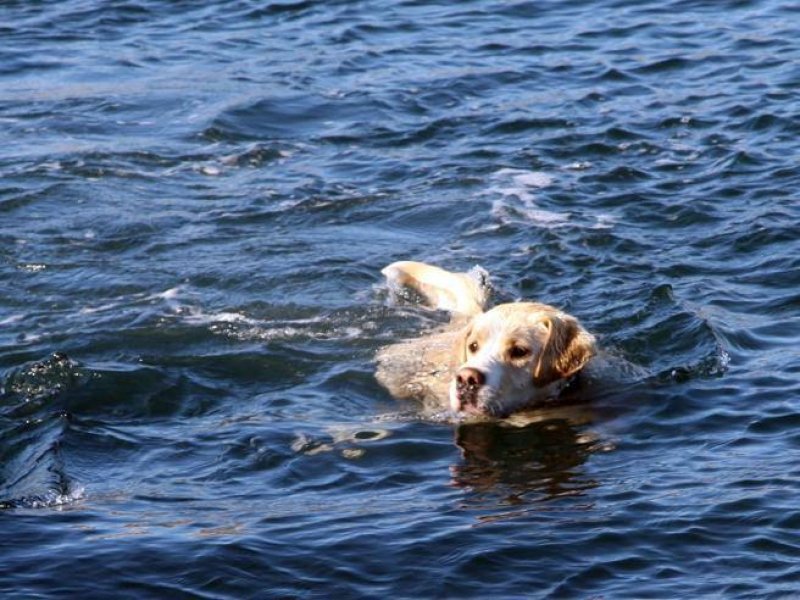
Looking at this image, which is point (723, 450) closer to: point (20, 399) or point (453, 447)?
point (453, 447)

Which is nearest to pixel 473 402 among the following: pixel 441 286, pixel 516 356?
pixel 516 356

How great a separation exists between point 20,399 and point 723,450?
3.85 metres

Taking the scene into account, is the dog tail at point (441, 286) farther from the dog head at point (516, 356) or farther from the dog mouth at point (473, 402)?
the dog mouth at point (473, 402)

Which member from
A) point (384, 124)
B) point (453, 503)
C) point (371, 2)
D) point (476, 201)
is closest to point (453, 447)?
point (453, 503)

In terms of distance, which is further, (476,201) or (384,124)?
(384,124)

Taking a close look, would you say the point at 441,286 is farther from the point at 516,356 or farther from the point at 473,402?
the point at 473,402

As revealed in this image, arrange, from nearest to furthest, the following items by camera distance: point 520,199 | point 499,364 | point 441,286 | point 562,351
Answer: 1. point 499,364
2. point 562,351
3. point 441,286
4. point 520,199

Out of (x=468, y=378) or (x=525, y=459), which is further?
(x=468, y=378)

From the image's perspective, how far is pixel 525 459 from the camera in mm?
8664

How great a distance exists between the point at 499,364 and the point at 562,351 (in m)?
0.41

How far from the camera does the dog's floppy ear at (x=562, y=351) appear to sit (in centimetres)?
929

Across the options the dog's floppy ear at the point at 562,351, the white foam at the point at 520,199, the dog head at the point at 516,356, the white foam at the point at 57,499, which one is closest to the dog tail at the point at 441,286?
the dog head at the point at 516,356

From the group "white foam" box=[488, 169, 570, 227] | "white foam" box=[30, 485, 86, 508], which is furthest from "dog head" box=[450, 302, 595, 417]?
"white foam" box=[488, 169, 570, 227]

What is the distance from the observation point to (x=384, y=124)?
15328 mm
